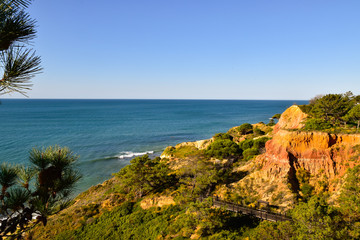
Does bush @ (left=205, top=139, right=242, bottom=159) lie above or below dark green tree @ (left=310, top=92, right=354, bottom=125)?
below

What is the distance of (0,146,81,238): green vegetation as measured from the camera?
5.17 meters

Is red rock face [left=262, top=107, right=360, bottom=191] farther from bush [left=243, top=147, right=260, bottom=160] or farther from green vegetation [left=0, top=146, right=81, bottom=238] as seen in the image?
green vegetation [left=0, top=146, right=81, bottom=238]

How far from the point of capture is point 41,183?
217 inches

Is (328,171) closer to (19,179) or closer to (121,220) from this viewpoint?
(121,220)

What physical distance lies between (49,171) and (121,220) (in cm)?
2262

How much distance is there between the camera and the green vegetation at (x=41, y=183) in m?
5.17

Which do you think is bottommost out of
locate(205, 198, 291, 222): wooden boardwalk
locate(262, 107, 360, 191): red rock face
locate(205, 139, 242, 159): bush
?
locate(205, 198, 291, 222): wooden boardwalk

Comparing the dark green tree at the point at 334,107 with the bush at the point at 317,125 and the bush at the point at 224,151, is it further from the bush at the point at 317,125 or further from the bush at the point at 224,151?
the bush at the point at 224,151

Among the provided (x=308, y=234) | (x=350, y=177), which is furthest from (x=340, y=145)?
(x=308, y=234)

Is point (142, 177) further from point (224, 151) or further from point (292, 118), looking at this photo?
point (292, 118)

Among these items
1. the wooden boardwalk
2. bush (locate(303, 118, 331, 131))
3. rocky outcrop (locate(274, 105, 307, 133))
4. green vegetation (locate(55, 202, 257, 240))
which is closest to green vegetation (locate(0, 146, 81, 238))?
green vegetation (locate(55, 202, 257, 240))

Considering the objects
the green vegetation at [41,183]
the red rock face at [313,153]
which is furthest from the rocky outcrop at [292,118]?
the green vegetation at [41,183]

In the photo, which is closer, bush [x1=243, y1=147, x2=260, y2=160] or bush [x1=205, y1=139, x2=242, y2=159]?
bush [x1=243, y1=147, x2=260, y2=160]

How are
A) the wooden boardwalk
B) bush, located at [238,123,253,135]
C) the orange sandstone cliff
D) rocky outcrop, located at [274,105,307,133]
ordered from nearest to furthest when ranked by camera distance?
the wooden boardwalk → the orange sandstone cliff → rocky outcrop, located at [274,105,307,133] → bush, located at [238,123,253,135]
